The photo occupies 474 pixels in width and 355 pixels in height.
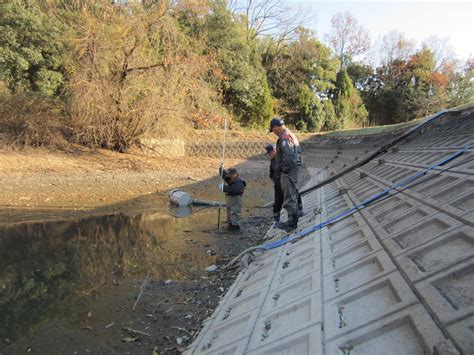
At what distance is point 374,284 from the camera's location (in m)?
3.51

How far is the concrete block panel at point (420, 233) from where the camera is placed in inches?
155

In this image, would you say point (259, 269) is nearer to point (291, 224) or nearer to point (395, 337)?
point (291, 224)

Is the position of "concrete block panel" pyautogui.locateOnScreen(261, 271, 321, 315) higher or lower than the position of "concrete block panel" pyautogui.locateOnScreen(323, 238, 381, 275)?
lower

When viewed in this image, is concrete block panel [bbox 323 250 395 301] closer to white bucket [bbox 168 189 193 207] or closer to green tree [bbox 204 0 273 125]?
white bucket [bbox 168 189 193 207]

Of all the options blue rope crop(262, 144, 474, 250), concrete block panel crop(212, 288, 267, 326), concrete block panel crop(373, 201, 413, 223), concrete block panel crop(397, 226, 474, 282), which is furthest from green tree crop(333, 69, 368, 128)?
concrete block panel crop(397, 226, 474, 282)

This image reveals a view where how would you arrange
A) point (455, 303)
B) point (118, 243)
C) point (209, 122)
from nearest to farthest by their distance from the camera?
point (455, 303), point (118, 243), point (209, 122)

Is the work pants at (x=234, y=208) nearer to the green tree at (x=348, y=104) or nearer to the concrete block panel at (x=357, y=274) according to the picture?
the concrete block panel at (x=357, y=274)

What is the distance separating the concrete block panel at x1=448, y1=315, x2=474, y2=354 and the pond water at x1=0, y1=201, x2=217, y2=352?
14.8 ft

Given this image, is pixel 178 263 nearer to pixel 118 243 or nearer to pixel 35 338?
pixel 118 243

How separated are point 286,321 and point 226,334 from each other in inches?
30.4

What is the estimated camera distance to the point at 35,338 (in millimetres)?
4523

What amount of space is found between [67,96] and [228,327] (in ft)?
58.2

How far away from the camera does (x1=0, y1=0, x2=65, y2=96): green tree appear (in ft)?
59.3

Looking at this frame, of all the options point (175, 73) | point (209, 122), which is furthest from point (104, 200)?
point (209, 122)
